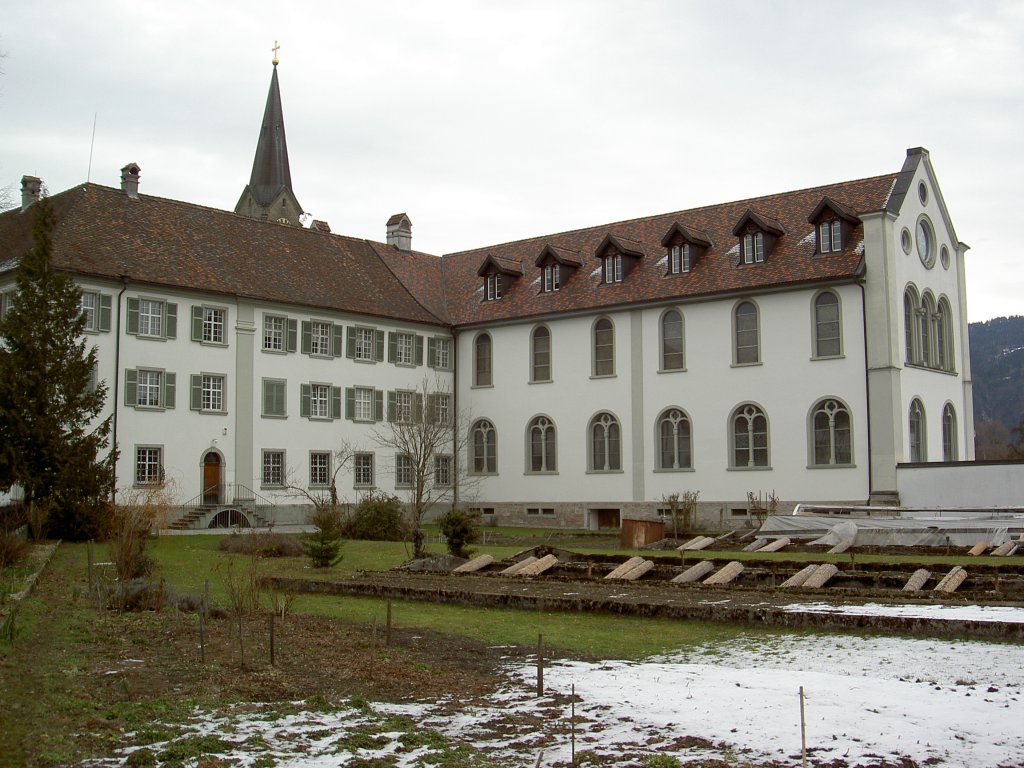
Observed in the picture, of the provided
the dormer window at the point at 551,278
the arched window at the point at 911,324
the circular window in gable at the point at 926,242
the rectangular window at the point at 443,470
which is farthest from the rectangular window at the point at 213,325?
the circular window in gable at the point at 926,242

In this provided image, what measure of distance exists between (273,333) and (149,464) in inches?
271

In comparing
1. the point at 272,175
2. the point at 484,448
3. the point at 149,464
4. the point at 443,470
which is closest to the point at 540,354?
the point at 484,448

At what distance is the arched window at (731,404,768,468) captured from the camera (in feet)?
128

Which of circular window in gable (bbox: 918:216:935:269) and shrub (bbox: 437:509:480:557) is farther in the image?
circular window in gable (bbox: 918:216:935:269)

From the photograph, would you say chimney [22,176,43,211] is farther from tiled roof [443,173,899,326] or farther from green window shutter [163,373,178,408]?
tiled roof [443,173,899,326]

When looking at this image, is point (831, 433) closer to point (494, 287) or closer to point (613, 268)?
point (613, 268)

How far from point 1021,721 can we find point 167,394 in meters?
33.3

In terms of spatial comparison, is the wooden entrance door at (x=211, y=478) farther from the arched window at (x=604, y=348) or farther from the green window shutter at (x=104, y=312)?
the arched window at (x=604, y=348)

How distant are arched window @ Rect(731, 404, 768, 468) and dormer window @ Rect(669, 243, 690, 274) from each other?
5.86 m

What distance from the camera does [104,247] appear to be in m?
37.6

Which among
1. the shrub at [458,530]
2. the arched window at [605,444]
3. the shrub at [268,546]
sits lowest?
the shrub at [268,546]

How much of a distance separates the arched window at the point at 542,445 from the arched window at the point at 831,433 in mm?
11030

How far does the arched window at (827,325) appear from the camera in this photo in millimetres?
37531

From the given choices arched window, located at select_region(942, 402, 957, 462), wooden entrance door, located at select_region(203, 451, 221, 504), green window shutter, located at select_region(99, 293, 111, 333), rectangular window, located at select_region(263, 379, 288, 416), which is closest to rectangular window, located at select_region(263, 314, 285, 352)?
rectangular window, located at select_region(263, 379, 288, 416)
